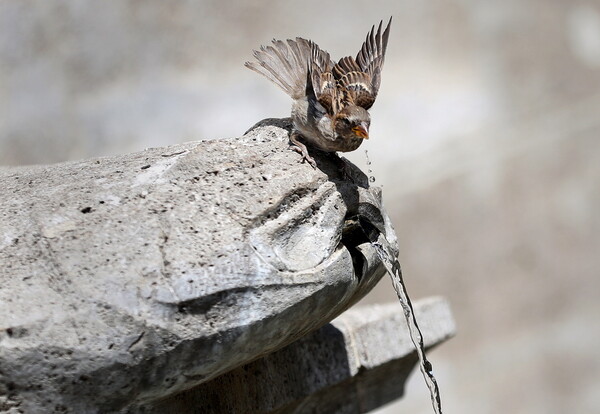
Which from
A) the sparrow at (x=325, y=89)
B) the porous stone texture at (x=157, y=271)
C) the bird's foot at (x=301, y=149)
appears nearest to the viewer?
the porous stone texture at (x=157, y=271)

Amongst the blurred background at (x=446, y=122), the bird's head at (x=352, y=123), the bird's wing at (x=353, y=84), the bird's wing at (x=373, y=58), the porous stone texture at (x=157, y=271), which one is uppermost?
the blurred background at (x=446, y=122)

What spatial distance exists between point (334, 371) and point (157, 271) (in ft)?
3.08

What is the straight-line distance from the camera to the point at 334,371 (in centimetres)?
239

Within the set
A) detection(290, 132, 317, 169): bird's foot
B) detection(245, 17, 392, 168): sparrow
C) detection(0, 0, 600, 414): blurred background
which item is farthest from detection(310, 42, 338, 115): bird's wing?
detection(0, 0, 600, 414): blurred background

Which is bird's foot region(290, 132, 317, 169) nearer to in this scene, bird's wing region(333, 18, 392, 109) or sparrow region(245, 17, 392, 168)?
sparrow region(245, 17, 392, 168)

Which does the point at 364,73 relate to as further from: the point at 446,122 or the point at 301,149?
the point at 446,122

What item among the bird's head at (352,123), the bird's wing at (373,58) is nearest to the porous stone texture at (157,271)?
the bird's head at (352,123)

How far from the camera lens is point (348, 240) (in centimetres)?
207

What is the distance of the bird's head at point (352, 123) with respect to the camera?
204 cm

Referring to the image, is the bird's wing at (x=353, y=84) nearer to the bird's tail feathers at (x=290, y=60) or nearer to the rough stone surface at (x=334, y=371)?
the bird's tail feathers at (x=290, y=60)

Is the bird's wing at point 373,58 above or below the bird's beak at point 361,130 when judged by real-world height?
above

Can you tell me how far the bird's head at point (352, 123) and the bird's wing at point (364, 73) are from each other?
0.23ft

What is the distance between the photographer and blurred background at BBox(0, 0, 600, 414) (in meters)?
4.53

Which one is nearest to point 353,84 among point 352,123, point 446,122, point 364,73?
point 364,73
